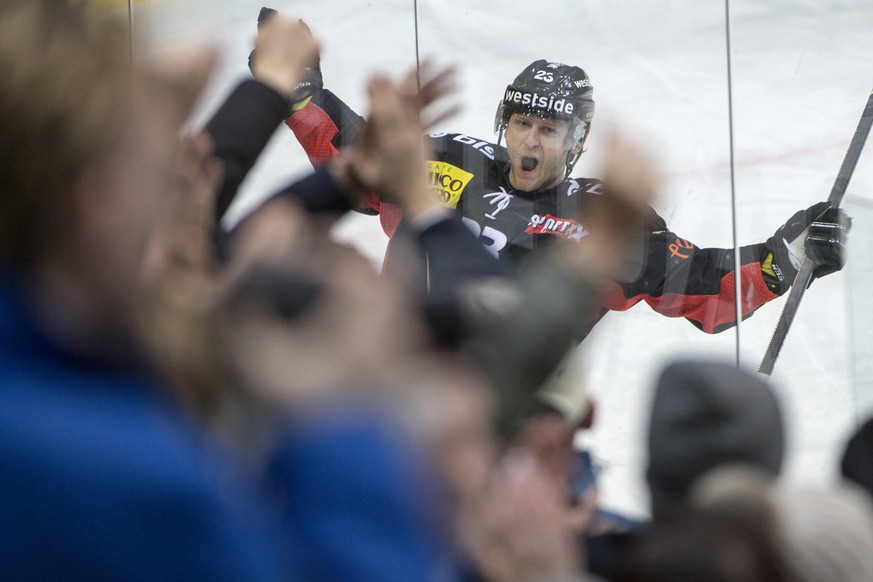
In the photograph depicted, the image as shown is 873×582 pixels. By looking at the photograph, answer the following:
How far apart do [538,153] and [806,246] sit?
2.45ft

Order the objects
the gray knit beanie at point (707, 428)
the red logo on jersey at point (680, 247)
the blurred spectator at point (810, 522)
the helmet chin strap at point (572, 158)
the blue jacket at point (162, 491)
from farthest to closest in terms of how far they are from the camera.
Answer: the red logo on jersey at point (680, 247) < the helmet chin strap at point (572, 158) < the gray knit beanie at point (707, 428) < the blurred spectator at point (810, 522) < the blue jacket at point (162, 491)

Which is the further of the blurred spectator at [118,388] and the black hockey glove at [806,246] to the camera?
the black hockey glove at [806,246]

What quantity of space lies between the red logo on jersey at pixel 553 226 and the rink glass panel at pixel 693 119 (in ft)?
0.45

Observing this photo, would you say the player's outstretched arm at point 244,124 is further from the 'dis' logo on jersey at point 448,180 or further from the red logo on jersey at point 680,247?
the red logo on jersey at point 680,247

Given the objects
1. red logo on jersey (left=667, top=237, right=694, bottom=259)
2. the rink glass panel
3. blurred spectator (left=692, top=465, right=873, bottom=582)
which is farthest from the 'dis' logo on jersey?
blurred spectator (left=692, top=465, right=873, bottom=582)

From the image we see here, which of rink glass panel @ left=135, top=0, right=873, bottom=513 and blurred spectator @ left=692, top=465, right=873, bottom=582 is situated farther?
rink glass panel @ left=135, top=0, right=873, bottom=513

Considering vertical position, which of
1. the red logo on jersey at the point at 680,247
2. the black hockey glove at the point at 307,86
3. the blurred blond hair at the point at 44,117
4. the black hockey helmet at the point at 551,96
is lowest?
the blurred blond hair at the point at 44,117

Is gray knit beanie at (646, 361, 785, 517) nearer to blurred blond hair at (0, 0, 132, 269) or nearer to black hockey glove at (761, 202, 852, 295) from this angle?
blurred blond hair at (0, 0, 132, 269)

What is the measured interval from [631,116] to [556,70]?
Answer: 0.77 ft

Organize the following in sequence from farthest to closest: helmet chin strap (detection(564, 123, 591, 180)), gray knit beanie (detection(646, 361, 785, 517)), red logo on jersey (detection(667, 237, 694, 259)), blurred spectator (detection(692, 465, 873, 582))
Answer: red logo on jersey (detection(667, 237, 694, 259)) → helmet chin strap (detection(564, 123, 591, 180)) → gray knit beanie (detection(646, 361, 785, 517)) → blurred spectator (detection(692, 465, 873, 582))

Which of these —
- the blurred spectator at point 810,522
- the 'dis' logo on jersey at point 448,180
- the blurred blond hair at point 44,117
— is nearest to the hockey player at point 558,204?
the 'dis' logo on jersey at point 448,180

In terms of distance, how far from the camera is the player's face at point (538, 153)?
253 cm

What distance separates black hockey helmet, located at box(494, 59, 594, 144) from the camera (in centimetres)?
256

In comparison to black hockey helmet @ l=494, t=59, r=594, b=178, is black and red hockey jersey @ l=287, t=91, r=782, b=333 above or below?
below
